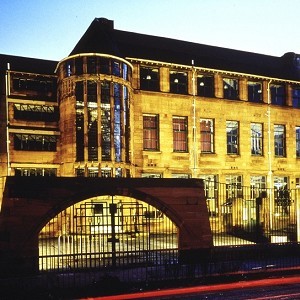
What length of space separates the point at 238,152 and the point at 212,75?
6523mm

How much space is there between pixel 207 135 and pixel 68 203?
17465mm

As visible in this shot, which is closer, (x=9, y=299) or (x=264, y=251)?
(x=9, y=299)

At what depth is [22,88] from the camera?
25.5 meters

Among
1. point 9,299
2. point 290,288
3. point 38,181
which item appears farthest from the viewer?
point 38,181

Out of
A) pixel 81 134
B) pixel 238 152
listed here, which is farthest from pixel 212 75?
pixel 81 134

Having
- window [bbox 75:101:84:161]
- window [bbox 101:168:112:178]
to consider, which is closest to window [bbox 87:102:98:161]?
window [bbox 75:101:84:161]

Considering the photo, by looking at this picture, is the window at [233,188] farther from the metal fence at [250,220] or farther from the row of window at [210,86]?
the row of window at [210,86]

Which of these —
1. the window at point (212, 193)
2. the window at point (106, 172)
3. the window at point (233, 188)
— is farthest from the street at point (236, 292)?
the window at point (233, 188)

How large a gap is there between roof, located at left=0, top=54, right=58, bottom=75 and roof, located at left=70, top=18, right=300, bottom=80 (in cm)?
239

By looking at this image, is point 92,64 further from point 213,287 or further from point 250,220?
point 213,287

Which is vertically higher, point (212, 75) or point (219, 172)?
point (212, 75)

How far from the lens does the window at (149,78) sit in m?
26.5

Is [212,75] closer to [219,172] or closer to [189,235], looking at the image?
[219,172]

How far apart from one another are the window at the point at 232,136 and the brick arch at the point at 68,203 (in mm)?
15035
